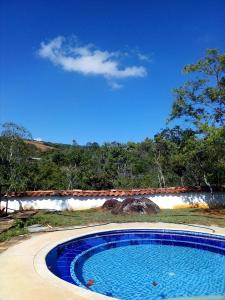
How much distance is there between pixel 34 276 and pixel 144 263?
4.24 meters

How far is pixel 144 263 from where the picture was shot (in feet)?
34.9

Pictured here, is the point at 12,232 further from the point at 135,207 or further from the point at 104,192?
the point at 104,192

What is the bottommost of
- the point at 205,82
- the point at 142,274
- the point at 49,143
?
the point at 142,274

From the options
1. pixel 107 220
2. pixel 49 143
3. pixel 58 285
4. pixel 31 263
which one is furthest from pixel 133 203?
pixel 49 143

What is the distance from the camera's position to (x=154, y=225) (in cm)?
1446

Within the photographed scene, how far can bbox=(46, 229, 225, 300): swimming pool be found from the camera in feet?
27.6

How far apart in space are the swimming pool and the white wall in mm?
8272

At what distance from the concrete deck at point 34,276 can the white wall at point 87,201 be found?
9034mm

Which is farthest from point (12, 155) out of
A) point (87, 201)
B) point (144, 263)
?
point (144, 263)

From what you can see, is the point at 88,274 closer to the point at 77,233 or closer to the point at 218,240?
the point at 77,233

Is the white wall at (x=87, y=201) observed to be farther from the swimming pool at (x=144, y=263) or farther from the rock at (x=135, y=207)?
the swimming pool at (x=144, y=263)

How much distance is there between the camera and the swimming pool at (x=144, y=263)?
27.6ft

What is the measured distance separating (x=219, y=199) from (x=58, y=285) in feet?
56.9

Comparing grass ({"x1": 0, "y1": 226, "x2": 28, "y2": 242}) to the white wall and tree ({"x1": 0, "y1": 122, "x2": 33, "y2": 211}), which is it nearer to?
tree ({"x1": 0, "y1": 122, "x2": 33, "y2": 211})
